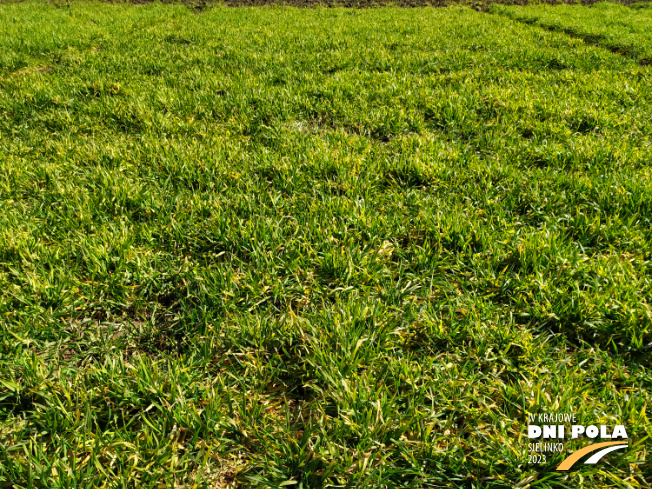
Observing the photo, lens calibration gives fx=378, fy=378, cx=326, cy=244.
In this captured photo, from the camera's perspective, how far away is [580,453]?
1.59m

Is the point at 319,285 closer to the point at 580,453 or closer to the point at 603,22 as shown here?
the point at 580,453

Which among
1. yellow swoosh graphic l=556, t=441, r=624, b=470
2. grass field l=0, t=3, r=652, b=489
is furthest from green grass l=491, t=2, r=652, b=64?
yellow swoosh graphic l=556, t=441, r=624, b=470

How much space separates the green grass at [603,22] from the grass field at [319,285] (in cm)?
437

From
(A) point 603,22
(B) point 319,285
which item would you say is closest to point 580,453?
(B) point 319,285

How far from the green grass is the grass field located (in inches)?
172

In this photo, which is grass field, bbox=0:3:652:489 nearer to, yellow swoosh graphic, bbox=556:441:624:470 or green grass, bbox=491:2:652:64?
yellow swoosh graphic, bbox=556:441:624:470

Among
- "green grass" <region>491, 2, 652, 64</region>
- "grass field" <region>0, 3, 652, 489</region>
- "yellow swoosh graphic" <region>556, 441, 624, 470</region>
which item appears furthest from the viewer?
"green grass" <region>491, 2, 652, 64</region>

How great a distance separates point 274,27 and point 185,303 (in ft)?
31.7

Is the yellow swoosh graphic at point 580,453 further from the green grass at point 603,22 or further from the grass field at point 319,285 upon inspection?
the green grass at point 603,22

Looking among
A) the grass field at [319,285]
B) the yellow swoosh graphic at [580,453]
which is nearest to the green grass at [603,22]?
the grass field at [319,285]

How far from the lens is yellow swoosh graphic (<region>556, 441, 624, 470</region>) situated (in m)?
1.56

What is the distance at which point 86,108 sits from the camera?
16.3 ft

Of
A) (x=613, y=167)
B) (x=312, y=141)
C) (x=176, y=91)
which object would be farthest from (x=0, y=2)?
(x=613, y=167)

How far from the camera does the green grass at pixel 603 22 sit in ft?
27.9
